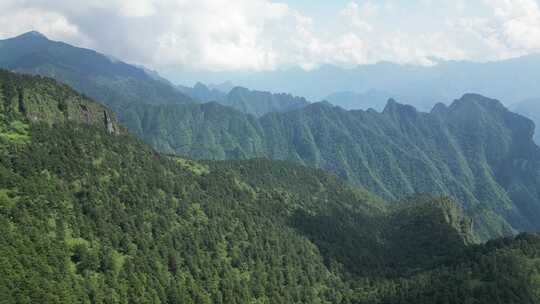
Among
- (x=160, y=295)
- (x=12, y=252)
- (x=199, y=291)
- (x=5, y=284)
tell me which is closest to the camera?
(x=5, y=284)

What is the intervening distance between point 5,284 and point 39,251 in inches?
708

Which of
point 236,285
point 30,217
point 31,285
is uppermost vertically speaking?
point 30,217

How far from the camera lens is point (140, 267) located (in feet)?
569

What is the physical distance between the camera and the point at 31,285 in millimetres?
135750

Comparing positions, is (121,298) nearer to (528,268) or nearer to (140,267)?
(140,267)

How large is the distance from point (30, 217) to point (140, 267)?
1512 inches

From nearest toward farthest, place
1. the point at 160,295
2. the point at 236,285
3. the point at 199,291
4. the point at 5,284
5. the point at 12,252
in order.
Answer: the point at 5,284, the point at 12,252, the point at 160,295, the point at 199,291, the point at 236,285

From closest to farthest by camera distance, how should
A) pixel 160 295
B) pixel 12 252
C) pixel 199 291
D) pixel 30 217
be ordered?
pixel 12 252, pixel 30 217, pixel 160 295, pixel 199 291

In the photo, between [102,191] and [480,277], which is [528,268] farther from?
[102,191]

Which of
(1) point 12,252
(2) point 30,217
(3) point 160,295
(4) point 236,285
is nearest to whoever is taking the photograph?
(1) point 12,252

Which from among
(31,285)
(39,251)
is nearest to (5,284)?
(31,285)

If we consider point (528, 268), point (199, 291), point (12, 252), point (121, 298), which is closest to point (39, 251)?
point (12, 252)

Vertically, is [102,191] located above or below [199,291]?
above

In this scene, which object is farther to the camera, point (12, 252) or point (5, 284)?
point (12, 252)
